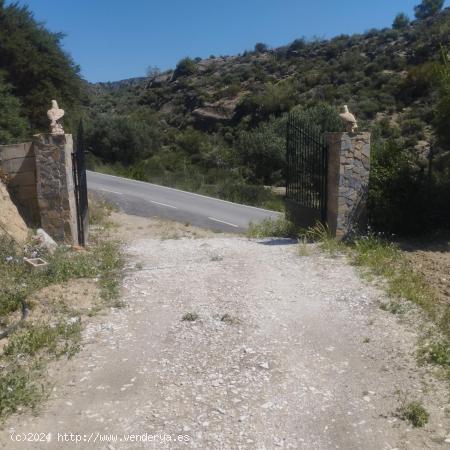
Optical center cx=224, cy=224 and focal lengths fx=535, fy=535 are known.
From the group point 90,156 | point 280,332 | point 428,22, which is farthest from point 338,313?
point 428,22

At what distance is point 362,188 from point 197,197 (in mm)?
13156

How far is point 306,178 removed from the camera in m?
11.5

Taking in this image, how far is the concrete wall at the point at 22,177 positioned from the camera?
976cm

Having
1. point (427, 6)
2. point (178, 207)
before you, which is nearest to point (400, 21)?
point (427, 6)

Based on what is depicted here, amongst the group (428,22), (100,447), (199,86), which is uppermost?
(428,22)

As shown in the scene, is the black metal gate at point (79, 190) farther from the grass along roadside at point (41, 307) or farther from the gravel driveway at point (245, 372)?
the gravel driveway at point (245, 372)

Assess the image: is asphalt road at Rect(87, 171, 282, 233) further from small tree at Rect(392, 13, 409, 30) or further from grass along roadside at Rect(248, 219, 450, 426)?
small tree at Rect(392, 13, 409, 30)

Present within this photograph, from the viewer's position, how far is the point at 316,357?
5242mm

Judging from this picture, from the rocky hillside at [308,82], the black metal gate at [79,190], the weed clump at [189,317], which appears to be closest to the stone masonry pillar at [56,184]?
the black metal gate at [79,190]

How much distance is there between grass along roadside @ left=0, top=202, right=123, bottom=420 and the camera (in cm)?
462

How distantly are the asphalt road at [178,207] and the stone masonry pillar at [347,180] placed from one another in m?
5.73

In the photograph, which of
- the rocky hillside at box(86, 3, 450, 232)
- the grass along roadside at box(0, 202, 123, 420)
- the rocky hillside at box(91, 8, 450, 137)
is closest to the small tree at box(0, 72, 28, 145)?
the grass along roadside at box(0, 202, 123, 420)

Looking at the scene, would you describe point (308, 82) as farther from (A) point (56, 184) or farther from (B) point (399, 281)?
(B) point (399, 281)

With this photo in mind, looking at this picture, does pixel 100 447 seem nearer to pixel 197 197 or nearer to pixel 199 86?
pixel 197 197
